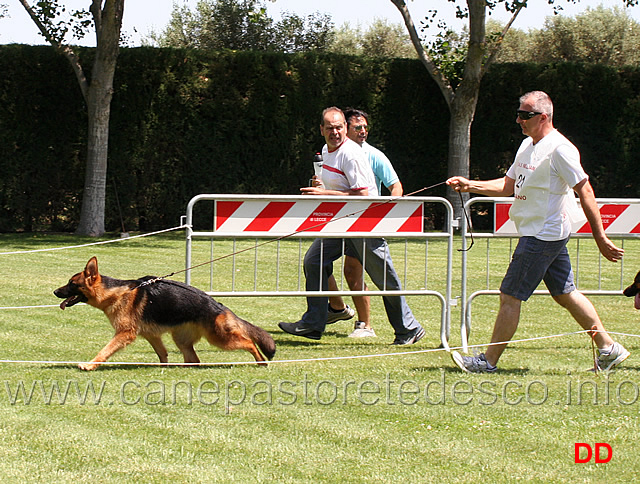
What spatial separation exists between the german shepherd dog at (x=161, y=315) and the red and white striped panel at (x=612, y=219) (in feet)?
8.09

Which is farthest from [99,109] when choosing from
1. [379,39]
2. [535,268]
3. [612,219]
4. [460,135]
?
[379,39]

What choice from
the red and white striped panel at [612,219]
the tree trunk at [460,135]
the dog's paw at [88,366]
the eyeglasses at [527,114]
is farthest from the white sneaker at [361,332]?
the tree trunk at [460,135]

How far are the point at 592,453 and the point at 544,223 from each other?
197 cm

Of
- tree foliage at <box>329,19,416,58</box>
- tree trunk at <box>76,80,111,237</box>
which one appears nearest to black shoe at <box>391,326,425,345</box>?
tree trunk at <box>76,80,111,237</box>

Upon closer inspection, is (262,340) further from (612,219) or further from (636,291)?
(612,219)

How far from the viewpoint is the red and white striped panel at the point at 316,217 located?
6.93 m

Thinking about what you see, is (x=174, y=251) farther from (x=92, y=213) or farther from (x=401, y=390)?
(x=401, y=390)

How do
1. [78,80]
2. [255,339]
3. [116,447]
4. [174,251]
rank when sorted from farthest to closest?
1. [78,80]
2. [174,251]
3. [255,339]
4. [116,447]

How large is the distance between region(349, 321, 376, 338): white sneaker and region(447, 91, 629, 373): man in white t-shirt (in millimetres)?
1724

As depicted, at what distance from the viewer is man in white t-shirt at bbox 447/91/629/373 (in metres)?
5.75

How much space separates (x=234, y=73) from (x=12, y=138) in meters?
5.14

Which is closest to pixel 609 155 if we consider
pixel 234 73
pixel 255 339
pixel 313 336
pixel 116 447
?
pixel 234 73

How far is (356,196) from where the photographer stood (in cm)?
704

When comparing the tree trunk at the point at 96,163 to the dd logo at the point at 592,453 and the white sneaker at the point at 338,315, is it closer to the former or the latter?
the white sneaker at the point at 338,315
